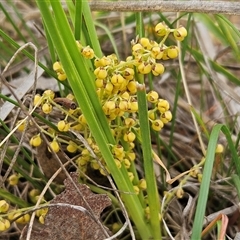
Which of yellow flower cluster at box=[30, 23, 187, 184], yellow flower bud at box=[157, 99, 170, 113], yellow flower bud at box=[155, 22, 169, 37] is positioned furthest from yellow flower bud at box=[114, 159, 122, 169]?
yellow flower bud at box=[155, 22, 169, 37]

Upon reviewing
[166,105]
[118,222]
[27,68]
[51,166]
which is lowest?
[118,222]

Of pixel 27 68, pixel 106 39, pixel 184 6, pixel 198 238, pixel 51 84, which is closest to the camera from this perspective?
pixel 198 238

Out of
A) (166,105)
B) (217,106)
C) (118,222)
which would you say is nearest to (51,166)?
(118,222)

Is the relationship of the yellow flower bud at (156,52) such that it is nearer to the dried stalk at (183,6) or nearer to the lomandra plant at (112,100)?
the lomandra plant at (112,100)

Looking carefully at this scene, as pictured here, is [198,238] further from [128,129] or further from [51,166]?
[51,166]

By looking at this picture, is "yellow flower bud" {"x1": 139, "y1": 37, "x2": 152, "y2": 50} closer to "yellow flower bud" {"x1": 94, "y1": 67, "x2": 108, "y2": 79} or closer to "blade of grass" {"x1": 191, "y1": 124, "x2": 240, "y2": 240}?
"yellow flower bud" {"x1": 94, "y1": 67, "x2": 108, "y2": 79}

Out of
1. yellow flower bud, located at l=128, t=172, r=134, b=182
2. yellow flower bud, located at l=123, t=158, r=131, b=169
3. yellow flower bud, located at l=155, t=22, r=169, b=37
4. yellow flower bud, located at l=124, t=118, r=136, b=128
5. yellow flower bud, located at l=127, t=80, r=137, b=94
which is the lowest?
yellow flower bud, located at l=128, t=172, r=134, b=182

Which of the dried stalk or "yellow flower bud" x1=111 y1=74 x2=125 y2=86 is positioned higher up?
the dried stalk

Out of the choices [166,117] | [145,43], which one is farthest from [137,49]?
[166,117]
